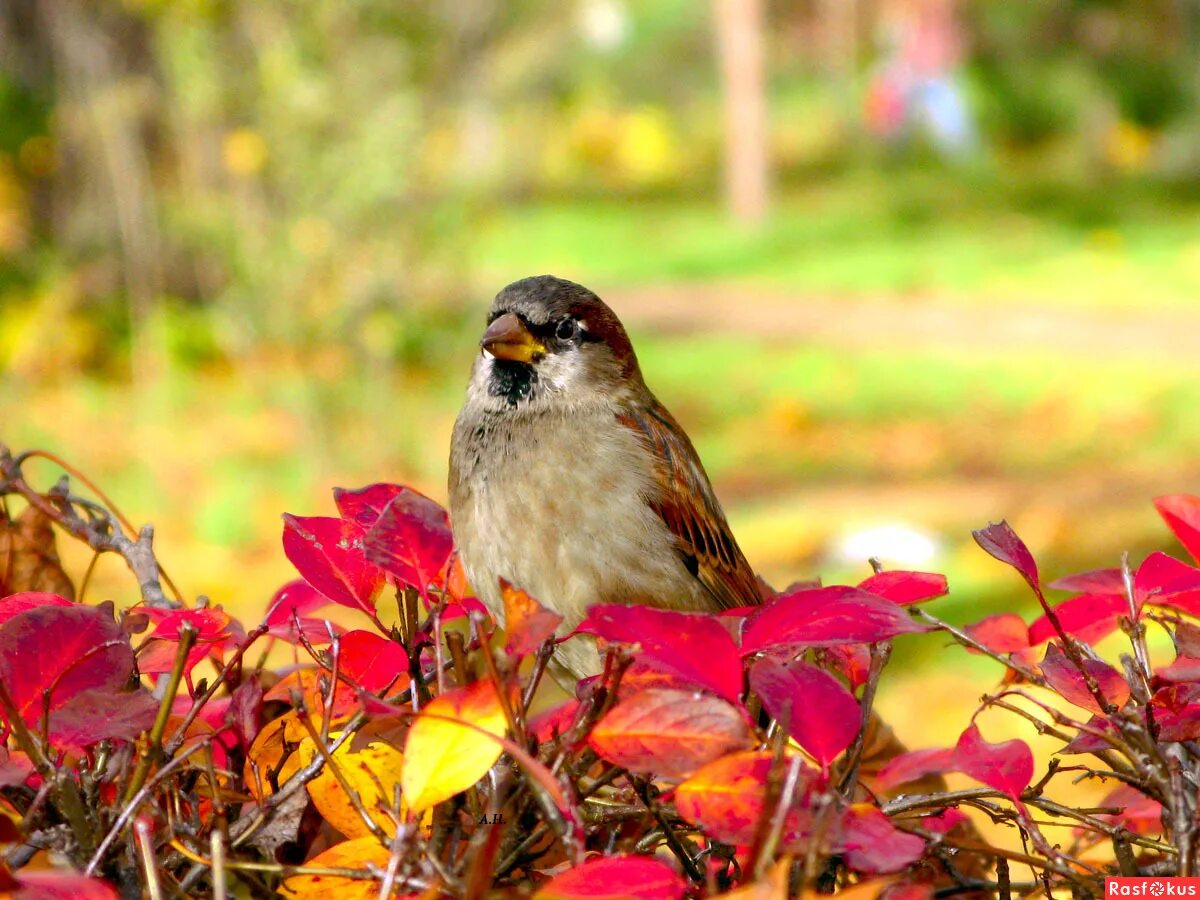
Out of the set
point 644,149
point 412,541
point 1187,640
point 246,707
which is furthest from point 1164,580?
point 644,149

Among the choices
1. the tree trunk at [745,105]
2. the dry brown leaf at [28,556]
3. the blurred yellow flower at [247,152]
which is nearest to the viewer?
the dry brown leaf at [28,556]

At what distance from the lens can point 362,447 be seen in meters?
7.16

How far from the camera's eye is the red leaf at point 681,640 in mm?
845

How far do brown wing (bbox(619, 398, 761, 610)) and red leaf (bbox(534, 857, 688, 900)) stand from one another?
115 centimetres

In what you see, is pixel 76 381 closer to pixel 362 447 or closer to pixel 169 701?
pixel 362 447

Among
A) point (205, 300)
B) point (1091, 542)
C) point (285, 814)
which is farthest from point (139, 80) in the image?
point (285, 814)

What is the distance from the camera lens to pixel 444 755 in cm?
80

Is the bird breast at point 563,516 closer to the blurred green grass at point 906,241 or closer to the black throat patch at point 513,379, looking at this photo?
the black throat patch at point 513,379

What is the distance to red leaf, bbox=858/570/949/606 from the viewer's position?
1048 mm

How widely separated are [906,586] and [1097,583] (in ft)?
0.57

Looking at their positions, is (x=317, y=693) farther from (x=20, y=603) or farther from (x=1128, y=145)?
(x=1128, y=145)

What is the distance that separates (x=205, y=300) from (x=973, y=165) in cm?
1133

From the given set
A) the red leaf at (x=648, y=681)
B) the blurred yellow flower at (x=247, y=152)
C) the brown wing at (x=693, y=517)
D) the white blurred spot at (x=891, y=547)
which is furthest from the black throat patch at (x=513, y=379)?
the blurred yellow flower at (x=247, y=152)

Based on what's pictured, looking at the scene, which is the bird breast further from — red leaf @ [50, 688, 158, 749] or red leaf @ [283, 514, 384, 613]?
red leaf @ [50, 688, 158, 749]
